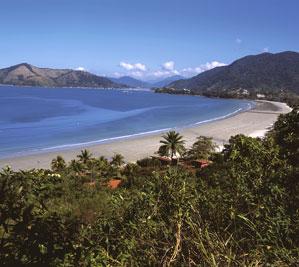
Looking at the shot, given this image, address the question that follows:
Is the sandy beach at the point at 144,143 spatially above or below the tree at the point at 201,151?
below

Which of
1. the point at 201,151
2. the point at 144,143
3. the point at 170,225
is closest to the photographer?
the point at 170,225

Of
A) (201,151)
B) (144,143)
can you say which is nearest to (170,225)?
(201,151)

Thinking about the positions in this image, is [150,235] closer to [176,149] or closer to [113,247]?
[113,247]

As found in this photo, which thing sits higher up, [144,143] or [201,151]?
[201,151]

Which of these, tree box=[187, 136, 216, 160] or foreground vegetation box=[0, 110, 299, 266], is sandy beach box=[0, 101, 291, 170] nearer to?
tree box=[187, 136, 216, 160]

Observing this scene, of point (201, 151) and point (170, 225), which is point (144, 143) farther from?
point (170, 225)

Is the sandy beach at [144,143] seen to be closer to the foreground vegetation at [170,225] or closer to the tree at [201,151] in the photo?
the tree at [201,151]

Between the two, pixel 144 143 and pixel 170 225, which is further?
pixel 144 143

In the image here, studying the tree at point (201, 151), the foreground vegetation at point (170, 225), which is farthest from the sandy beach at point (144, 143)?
the foreground vegetation at point (170, 225)

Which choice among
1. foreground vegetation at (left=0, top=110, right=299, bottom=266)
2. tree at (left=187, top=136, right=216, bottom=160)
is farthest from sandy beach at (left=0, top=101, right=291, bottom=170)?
foreground vegetation at (left=0, top=110, right=299, bottom=266)

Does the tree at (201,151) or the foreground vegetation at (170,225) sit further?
the tree at (201,151)

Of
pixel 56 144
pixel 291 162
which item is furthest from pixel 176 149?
pixel 291 162

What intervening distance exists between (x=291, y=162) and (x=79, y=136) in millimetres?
59921

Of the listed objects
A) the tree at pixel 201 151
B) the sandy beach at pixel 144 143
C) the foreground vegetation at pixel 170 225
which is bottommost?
the sandy beach at pixel 144 143
